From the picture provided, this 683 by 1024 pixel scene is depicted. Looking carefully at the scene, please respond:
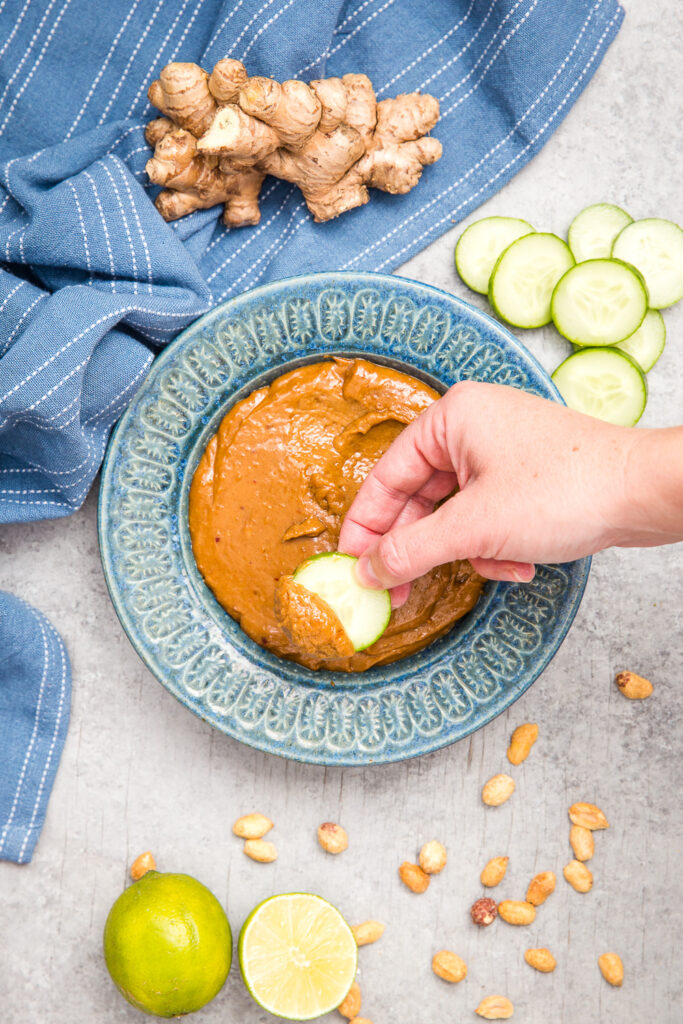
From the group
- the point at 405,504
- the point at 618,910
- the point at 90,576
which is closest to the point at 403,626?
the point at 405,504

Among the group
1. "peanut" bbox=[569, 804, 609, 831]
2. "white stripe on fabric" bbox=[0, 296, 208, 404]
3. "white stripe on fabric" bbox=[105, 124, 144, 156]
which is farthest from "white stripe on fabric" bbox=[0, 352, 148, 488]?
"peanut" bbox=[569, 804, 609, 831]

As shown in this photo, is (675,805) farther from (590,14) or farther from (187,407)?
(590,14)

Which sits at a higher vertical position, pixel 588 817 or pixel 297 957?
pixel 588 817

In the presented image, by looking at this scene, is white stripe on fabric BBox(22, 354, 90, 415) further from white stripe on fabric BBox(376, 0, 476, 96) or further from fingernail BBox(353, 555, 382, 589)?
white stripe on fabric BBox(376, 0, 476, 96)

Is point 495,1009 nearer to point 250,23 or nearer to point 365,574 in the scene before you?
point 365,574

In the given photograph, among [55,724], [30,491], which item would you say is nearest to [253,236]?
[30,491]

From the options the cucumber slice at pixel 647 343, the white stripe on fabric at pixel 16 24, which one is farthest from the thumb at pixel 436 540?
the white stripe on fabric at pixel 16 24

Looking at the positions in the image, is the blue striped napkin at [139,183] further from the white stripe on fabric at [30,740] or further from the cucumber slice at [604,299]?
the cucumber slice at [604,299]
